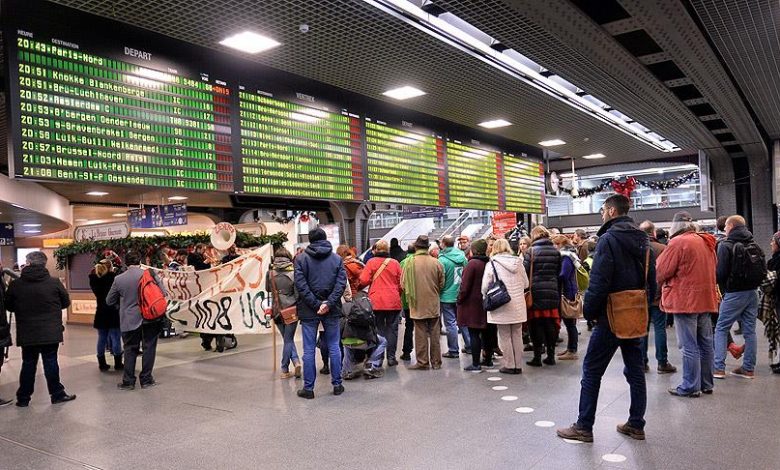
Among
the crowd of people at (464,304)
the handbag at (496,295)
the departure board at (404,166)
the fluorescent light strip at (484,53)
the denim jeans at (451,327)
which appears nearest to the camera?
the crowd of people at (464,304)

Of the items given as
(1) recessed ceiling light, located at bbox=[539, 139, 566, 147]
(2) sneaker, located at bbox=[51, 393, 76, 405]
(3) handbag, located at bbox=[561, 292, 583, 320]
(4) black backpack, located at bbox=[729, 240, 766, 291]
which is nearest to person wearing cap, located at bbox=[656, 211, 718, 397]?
(4) black backpack, located at bbox=[729, 240, 766, 291]

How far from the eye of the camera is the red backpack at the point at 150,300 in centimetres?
640

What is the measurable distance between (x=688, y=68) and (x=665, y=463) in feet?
17.6

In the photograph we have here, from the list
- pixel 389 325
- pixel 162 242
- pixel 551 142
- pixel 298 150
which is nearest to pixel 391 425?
pixel 389 325

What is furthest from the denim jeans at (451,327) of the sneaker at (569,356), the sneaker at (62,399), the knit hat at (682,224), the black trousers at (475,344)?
the sneaker at (62,399)

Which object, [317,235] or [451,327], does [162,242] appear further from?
[317,235]

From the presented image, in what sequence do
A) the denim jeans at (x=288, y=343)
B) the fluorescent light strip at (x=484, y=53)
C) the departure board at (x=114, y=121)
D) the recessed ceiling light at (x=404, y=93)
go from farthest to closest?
the recessed ceiling light at (x=404, y=93) < the denim jeans at (x=288, y=343) < the fluorescent light strip at (x=484, y=53) < the departure board at (x=114, y=121)

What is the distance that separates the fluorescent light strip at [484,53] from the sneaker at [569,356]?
3565mm

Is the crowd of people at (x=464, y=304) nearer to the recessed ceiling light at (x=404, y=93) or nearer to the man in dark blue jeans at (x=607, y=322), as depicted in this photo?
the man in dark blue jeans at (x=607, y=322)

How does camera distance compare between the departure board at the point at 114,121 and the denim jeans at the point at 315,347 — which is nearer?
the departure board at the point at 114,121

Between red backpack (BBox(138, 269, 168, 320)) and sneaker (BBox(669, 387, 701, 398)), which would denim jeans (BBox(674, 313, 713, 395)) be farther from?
red backpack (BBox(138, 269, 168, 320))

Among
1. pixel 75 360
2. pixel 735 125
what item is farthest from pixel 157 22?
pixel 735 125

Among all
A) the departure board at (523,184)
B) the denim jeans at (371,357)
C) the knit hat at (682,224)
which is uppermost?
the departure board at (523,184)

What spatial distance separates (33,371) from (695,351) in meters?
6.15
